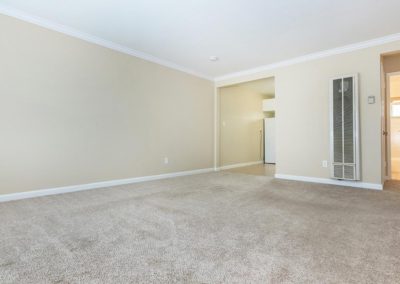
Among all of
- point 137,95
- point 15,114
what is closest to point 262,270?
point 15,114

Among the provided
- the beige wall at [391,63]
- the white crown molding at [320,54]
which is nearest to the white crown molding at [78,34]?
the white crown molding at [320,54]

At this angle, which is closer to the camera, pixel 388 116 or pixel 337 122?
pixel 337 122

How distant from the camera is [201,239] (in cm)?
171

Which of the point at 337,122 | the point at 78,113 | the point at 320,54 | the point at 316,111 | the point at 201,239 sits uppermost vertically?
the point at 320,54

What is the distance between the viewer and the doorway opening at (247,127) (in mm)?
5906

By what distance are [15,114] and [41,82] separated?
522mm

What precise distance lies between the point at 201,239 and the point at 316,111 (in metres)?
3.41

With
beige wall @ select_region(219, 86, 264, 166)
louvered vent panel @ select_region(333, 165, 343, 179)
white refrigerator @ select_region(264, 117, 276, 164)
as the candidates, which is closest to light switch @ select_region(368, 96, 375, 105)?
louvered vent panel @ select_region(333, 165, 343, 179)

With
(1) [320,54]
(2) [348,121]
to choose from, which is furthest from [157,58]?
→ (2) [348,121]

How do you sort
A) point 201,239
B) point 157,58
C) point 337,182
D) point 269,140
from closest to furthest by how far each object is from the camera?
point 201,239 < point 337,182 < point 157,58 < point 269,140

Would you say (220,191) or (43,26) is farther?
(220,191)

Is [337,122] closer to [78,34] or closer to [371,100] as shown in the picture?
[371,100]

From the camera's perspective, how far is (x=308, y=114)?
4199 millimetres

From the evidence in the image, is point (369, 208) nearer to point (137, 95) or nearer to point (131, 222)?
point (131, 222)
